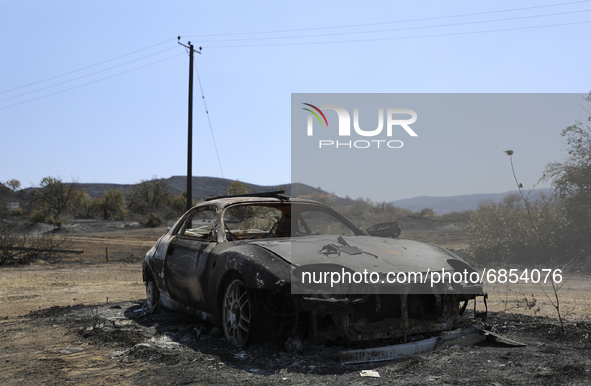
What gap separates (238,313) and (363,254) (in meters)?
1.30

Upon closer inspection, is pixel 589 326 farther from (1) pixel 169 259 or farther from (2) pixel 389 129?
(2) pixel 389 129

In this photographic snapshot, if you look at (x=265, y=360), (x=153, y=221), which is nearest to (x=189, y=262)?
(x=265, y=360)

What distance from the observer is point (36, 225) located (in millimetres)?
38062

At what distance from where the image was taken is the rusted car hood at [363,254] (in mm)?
4281

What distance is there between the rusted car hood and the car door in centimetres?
74

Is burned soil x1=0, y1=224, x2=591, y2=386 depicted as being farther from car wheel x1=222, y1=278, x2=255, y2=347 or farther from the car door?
the car door

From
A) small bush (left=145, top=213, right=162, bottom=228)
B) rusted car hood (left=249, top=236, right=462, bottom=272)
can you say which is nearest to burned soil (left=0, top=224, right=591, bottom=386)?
rusted car hood (left=249, top=236, right=462, bottom=272)

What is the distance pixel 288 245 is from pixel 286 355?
1.07 metres

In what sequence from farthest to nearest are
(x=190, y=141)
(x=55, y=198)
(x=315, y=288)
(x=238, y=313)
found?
(x=55, y=198)
(x=190, y=141)
(x=238, y=313)
(x=315, y=288)

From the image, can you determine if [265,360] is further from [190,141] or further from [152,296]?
[190,141]

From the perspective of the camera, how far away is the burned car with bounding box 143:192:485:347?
4.00 metres

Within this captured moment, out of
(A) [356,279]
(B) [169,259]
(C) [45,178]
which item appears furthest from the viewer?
(C) [45,178]

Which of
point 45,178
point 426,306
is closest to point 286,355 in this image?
point 426,306

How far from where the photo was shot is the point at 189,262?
17.9ft
